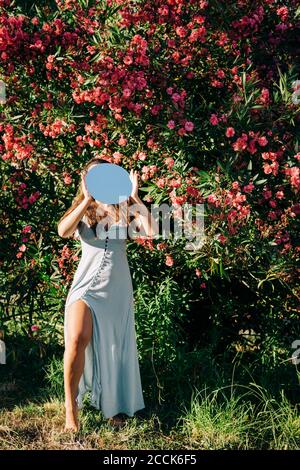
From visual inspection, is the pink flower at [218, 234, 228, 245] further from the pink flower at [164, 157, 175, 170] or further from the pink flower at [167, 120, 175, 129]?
the pink flower at [167, 120, 175, 129]

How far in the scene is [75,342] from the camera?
399 cm

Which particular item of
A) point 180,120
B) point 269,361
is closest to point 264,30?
point 180,120

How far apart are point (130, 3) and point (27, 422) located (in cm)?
277

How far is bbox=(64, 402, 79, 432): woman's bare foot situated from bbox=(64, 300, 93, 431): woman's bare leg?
0.03 metres

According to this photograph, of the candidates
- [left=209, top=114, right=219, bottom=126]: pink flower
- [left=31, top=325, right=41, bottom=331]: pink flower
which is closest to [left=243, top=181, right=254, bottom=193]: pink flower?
[left=209, top=114, right=219, bottom=126]: pink flower

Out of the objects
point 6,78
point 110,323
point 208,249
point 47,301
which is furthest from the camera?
point 47,301

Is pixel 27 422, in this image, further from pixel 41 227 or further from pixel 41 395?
pixel 41 227

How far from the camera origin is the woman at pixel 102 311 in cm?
402

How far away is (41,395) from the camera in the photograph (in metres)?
4.89

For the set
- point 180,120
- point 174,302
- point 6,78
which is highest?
point 6,78

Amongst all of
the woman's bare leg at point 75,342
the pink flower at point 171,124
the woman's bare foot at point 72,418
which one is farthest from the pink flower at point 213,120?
the woman's bare foot at point 72,418

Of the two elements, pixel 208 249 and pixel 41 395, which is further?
pixel 41 395

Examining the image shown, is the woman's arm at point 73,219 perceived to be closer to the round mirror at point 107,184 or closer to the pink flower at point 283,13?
the round mirror at point 107,184

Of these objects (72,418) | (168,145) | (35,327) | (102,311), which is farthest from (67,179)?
(72,418)
